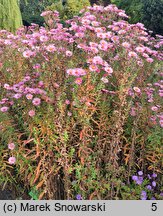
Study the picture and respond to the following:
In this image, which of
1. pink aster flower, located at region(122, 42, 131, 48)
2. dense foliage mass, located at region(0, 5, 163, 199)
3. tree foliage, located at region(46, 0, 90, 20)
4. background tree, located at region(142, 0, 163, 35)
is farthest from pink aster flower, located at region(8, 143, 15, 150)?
tree foliage, located at region(46, 0, 90, 20)

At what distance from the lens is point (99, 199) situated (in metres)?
3.03

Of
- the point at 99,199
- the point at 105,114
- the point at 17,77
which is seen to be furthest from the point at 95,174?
the point at 17,77

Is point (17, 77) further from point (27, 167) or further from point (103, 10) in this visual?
point (103, 10)

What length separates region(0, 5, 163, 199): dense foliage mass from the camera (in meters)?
2.87

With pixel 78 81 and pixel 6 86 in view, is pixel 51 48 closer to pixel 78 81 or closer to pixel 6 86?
pixel 78 81

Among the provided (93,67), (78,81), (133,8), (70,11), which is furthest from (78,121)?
A: (70,11)

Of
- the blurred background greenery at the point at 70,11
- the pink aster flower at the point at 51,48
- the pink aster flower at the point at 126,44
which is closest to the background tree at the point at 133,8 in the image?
the blurred background greenery at the point at 70,11

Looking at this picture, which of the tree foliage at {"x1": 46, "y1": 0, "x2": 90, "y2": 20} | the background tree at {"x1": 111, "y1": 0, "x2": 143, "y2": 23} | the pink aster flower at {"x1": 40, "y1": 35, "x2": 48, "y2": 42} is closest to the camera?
the pink aster flower at {"x1": 40, "y1": 35, "x2": 48, "y2": 42}

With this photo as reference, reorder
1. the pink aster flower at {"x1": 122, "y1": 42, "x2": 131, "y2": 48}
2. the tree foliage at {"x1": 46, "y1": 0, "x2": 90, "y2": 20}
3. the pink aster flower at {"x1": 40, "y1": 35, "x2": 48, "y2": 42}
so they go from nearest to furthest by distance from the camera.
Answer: the pink aster flower at {"x1": 40, "y1": 35, "x2": 48, "y2": 42} → the pink aster flower at {"x1": 122, "y1": 42, "x2": 131, "y2": 48} → the tree foliage at {"x1": 46, "y1": 0, "x2": 90, "y2": 20}

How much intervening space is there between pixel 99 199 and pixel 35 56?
3.97ft

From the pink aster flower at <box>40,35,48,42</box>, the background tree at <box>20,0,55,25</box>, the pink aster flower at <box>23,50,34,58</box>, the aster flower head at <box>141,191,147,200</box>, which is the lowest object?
the background tree at <box>20,0,55,25</box>

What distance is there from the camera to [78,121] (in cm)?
291

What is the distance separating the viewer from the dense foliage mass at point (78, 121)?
2873mm

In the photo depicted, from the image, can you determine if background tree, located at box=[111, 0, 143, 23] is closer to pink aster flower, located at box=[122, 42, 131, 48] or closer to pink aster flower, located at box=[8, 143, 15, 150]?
pink aster flower, located at box=[122, 42, 131, 48]
